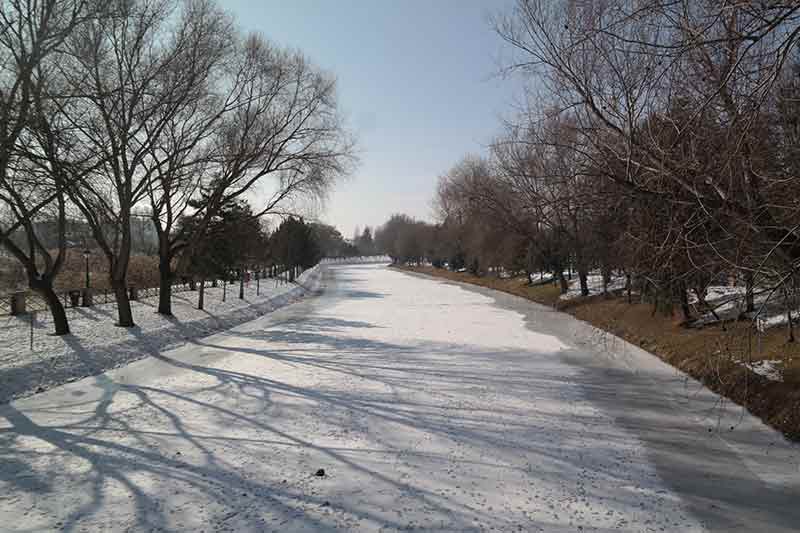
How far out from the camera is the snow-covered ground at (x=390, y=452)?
5391 mm

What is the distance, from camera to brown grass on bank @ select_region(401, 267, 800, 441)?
8.43 metres

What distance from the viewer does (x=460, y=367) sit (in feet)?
43.1

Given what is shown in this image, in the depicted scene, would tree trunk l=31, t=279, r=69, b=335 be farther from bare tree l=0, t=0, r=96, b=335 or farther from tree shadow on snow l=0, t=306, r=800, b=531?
tree shadow on snow l=0, t=306, r=800, b=531

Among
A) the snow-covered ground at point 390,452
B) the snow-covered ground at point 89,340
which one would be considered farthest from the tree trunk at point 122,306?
the snow-covered ground at point 390,452

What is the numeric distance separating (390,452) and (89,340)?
37.7ft

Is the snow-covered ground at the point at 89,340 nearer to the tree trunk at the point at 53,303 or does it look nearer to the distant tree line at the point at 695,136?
the tree trunk at the point at 53,303

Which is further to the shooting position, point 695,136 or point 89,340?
point 89,340

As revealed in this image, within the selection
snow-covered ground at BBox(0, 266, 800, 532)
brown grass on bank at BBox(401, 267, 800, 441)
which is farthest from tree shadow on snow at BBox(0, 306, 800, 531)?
brown grass on bank at BBox(401, 267, 800, 441)

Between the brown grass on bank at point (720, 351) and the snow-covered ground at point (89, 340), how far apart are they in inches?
463

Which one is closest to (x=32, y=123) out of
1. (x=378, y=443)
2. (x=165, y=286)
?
(x=378, y=443)

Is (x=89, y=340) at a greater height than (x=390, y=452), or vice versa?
(x=89, y=340)

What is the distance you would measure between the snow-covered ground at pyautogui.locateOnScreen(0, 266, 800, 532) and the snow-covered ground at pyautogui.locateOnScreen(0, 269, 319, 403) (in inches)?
30.5

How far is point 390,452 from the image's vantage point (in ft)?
23.4

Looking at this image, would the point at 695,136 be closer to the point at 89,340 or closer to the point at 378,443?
the point at 378,443
